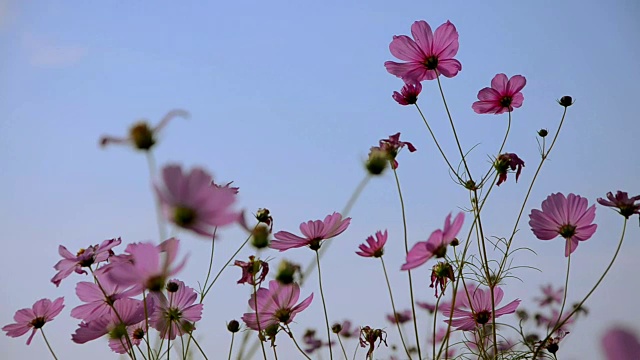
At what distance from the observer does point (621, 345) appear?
0.55 ft

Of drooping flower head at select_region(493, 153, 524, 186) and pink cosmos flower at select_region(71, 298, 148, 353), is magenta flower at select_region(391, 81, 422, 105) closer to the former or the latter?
drooping flower head at select_region(493, 153, 524, 186)

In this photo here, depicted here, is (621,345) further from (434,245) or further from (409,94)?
(409,94)

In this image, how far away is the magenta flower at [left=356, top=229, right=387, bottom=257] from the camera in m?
0.69

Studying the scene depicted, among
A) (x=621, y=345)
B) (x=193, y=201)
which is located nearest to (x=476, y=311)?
(x=193, y=201)

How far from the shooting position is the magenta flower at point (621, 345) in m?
0.16

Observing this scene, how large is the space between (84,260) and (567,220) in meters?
0.47

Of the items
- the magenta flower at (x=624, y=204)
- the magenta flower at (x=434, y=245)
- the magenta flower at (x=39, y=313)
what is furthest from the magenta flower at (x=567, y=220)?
the magenta flower at (x=39, y=313)

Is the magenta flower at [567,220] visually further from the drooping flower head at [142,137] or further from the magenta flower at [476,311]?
the drooping flower head at [142,137]

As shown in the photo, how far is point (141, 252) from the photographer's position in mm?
387

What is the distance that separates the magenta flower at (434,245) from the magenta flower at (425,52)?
1.16 ft

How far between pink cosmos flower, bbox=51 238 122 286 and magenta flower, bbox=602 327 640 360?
52 cm

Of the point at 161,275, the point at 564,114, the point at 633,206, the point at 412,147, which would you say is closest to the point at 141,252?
the point at 161,275

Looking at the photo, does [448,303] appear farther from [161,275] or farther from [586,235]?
[161,275]

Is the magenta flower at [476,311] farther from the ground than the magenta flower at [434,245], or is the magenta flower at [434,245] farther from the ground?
the magenta flower at [476,311]
